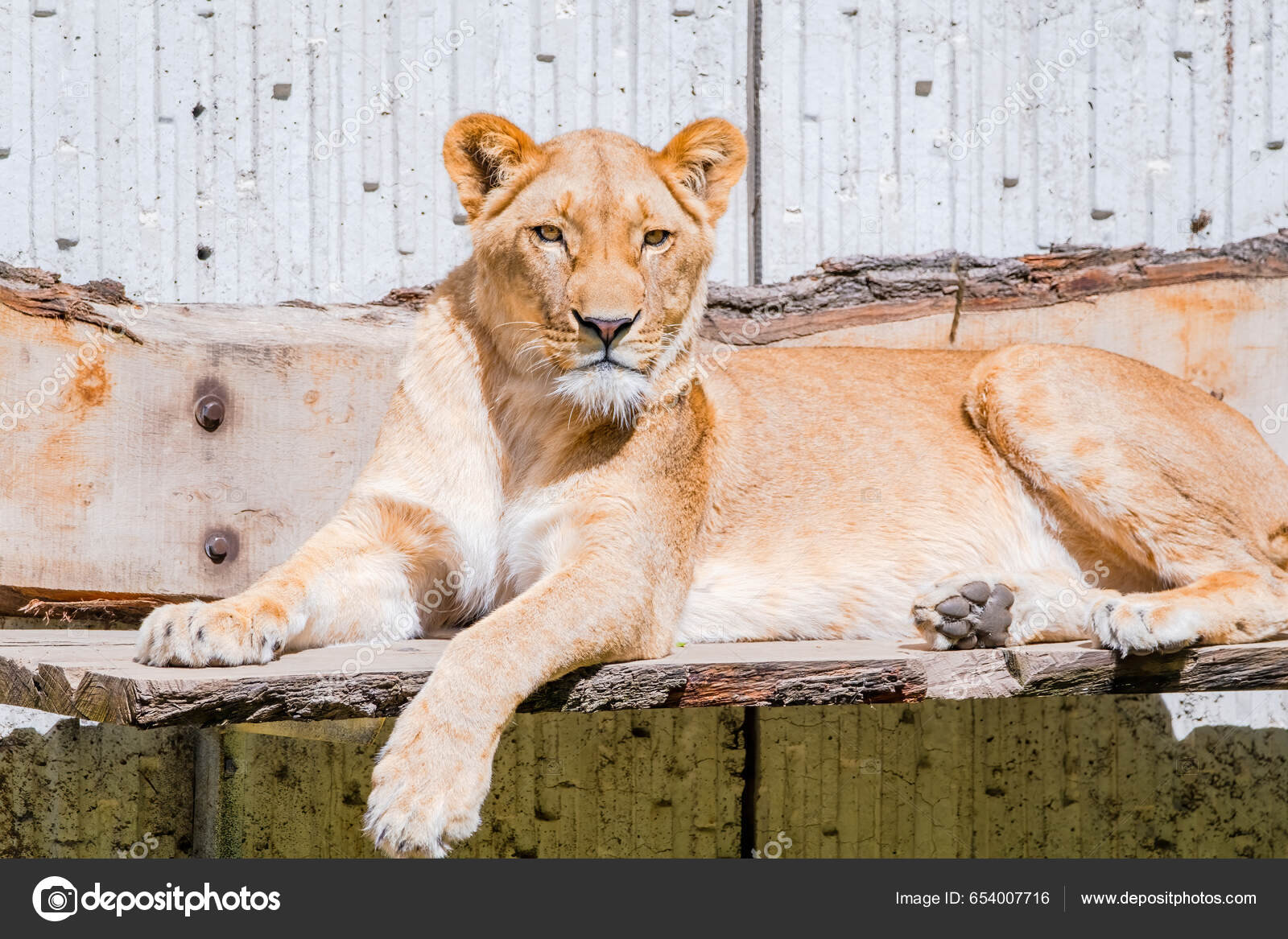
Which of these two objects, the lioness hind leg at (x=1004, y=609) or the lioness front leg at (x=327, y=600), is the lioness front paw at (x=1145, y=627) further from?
the lioness front leg at (x=327, y=600)

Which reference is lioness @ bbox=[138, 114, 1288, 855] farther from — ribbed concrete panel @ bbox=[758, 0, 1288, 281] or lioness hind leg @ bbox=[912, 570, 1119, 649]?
ribbed concrete panel @ bbox=[758, 0, 1288, 281]

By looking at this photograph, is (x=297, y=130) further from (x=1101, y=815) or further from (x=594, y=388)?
(x=1101, y=815)

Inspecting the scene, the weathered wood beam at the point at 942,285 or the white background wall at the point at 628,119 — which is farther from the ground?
the white background wall at the point at 628,119

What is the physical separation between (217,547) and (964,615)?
2242 millimetres

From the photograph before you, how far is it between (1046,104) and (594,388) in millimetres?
2217

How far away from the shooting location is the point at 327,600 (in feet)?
10.4

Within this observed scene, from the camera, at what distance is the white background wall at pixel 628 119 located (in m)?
4.04

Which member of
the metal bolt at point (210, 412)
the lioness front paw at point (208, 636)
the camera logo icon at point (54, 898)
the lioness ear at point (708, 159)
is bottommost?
the camera logo icon at point (54, 898)

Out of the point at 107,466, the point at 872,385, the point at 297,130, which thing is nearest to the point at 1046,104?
the point at 872,385

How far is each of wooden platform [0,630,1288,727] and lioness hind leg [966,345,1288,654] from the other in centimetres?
44

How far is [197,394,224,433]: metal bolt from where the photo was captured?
13.0 ft

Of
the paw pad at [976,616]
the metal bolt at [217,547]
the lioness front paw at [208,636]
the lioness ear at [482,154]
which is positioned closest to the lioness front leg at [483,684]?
the lioness front paw at [208,636]

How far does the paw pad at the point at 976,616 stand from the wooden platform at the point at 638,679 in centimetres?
10

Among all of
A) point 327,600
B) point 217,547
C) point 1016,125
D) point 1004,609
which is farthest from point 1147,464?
point 217,547
